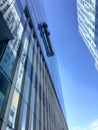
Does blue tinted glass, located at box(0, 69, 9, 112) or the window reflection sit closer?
blue tinted glass, located at box(0, 69, 9, 112)

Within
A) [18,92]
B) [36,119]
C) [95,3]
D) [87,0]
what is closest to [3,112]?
[18,92]

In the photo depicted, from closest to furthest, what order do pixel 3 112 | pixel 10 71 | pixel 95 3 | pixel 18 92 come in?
pixel 3 112
pixel 10 71
pixel 18 92
pixel 95 3

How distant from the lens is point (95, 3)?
55875mm

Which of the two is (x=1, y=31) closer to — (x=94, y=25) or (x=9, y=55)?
(x=9, y=55)

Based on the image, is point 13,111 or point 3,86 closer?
point 3,86

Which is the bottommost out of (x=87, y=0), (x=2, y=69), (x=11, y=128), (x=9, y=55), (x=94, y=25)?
(x=11, y=128)

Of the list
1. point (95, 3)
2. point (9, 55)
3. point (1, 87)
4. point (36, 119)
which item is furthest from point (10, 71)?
point (95, 3)

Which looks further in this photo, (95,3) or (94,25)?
(94,25)

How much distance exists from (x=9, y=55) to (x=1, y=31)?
6.18ft

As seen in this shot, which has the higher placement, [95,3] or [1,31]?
[95,3]

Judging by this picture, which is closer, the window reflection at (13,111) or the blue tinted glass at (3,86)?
the blue tinted glass at (3,86)

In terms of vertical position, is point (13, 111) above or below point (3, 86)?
below

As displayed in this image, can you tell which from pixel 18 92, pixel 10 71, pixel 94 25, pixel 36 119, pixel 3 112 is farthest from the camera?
pixel 94 25

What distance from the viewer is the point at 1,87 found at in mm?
11000
